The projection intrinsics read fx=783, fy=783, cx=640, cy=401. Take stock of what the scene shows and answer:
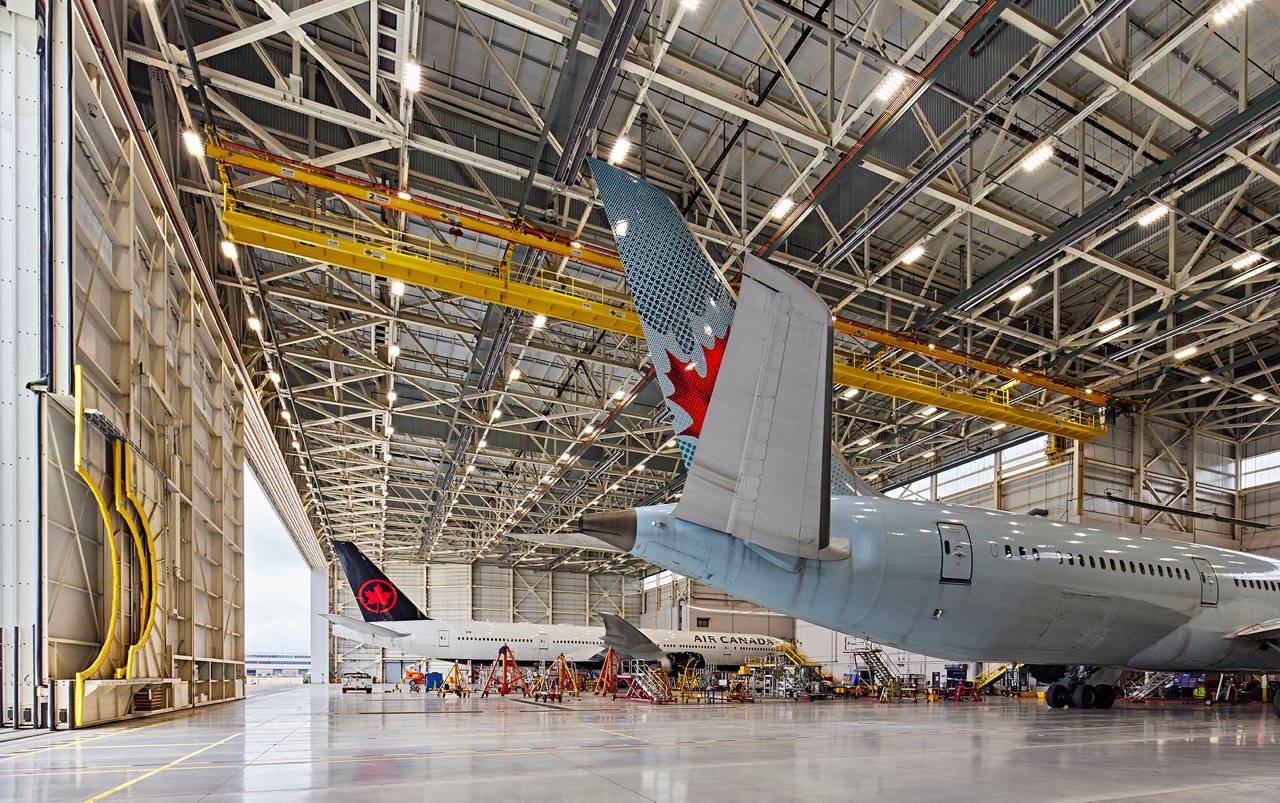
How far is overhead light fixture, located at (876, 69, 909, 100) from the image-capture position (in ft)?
42.9

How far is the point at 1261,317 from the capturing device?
72.8 ft

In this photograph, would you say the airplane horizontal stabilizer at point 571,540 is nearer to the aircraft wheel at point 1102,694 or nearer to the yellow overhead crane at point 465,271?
the yellow overhead crane at point 465,271

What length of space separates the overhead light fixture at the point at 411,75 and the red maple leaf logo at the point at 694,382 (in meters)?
7.44

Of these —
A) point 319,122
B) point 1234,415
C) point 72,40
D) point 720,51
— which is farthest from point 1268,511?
point 72,40

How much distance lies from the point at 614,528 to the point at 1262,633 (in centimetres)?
1354

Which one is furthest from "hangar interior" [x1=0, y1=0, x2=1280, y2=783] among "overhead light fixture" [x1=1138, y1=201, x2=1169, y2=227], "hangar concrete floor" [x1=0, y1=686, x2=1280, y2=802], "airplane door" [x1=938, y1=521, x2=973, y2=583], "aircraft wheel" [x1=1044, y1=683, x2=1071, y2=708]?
"aircraft wheel" [x1=1044, y1=683, x2=1071, y2=708]

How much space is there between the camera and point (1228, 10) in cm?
1222

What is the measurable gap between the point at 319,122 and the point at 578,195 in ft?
19.7

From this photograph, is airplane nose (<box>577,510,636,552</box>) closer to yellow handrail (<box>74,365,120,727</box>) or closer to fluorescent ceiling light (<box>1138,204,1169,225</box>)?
yellow handrail (<box>74,365,120,727</box>)

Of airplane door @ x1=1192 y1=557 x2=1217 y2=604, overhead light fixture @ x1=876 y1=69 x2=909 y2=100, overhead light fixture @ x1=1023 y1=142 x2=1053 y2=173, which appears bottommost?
airplane door @ x1=1192 y1=557 x2=1217 y2=604

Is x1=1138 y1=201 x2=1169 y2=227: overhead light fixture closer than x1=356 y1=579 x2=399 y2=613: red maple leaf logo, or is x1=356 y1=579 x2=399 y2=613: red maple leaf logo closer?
x1=1138 y1=201 x2=1169 y2=227: overhead light fixture

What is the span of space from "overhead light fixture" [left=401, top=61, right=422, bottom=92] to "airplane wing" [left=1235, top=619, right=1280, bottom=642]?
18.2m

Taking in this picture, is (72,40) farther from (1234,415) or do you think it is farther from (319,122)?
(1234,415)

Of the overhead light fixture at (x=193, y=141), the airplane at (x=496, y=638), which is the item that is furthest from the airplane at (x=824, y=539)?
the airplane at (x=496, y=638)
